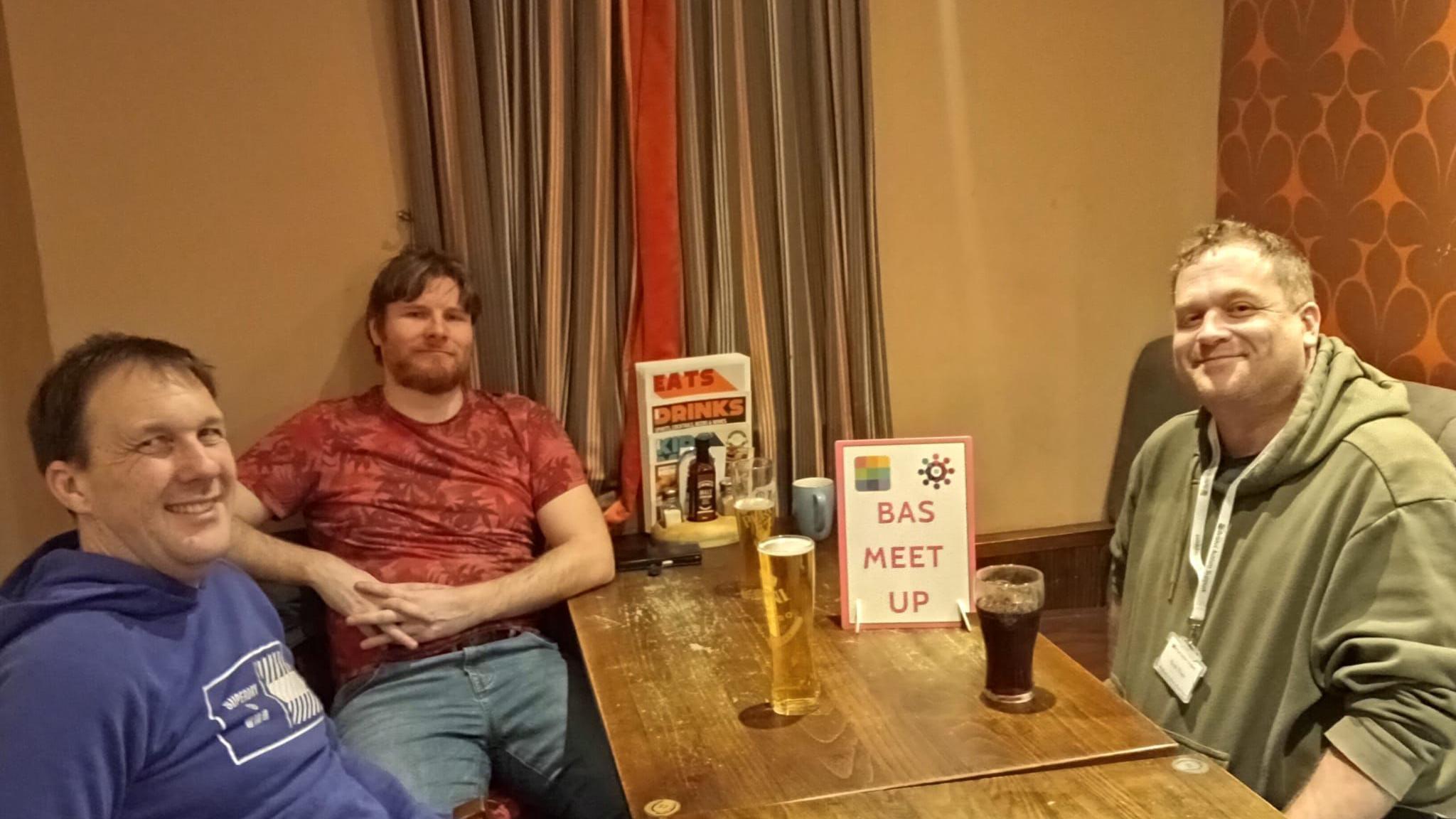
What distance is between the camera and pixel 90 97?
7.68 ft

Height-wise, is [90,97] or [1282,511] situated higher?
[90,97]

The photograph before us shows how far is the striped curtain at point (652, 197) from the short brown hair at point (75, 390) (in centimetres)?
103

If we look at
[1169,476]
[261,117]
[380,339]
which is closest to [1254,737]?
[1169,476]

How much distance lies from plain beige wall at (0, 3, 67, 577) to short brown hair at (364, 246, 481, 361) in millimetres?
701

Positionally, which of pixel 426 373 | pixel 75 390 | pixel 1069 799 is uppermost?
pixel 75 390

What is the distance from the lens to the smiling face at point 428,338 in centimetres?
233

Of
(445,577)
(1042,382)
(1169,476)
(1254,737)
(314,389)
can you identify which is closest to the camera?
(1254,737)

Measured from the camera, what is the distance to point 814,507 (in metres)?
2.30

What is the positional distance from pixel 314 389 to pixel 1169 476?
5.82 ft

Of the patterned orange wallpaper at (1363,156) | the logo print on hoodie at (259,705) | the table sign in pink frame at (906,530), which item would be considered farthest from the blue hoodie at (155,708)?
the patterned orange wallpaper at (1363,156)

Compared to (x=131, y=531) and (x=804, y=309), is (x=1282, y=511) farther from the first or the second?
(x=131, y=531)

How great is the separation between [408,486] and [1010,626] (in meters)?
1.34

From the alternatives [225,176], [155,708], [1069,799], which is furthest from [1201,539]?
[225,176]

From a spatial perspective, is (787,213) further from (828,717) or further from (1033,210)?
(828,717)
